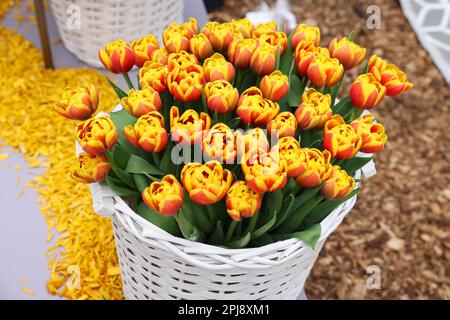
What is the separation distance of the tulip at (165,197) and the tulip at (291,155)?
6.6 inches

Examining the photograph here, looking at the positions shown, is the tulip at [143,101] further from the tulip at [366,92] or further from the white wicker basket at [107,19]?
the white wicker basket at [107,19]

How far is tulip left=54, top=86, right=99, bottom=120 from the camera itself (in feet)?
3.09

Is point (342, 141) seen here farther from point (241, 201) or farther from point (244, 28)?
point (244, 28)

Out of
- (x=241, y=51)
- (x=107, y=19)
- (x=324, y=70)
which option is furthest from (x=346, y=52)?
(x=107, y=19)

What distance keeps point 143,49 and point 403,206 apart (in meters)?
1.19

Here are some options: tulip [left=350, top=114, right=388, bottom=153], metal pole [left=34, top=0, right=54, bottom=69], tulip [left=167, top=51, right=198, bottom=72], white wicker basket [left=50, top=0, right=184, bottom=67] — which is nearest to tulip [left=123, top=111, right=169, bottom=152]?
tulip [left=167, top=51, right=198, bottom=72]

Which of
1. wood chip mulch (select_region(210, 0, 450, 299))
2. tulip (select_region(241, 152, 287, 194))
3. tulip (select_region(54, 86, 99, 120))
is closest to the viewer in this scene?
tulip (select_region(241, 152, 287, 194))

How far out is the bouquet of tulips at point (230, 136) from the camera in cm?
86

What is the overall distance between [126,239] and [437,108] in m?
1.61

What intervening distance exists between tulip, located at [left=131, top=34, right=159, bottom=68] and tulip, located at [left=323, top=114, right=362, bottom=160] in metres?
0.36

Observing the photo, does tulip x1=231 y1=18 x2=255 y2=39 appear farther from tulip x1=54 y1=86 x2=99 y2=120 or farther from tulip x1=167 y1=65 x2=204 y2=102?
tulip x1=54 y1=86 x2=99 y2=120
